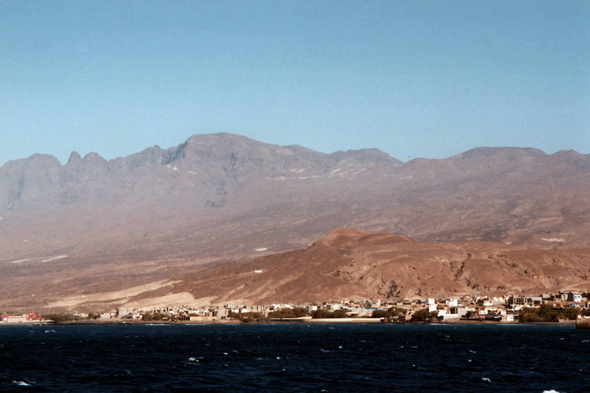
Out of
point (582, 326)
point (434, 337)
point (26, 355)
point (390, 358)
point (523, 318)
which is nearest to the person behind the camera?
point (390, 358)

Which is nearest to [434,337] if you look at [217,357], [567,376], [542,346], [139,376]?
[542,346]

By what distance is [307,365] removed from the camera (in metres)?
90.4

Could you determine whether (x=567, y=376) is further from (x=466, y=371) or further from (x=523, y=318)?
(x=523, y=318)

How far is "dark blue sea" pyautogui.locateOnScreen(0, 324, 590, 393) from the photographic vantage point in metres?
72.5

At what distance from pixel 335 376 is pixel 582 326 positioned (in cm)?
9818

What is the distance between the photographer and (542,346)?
115438mm

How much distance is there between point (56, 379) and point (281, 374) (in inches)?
828

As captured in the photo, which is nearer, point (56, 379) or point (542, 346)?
point (56, 379)

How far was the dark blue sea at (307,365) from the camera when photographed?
7250 centimetres

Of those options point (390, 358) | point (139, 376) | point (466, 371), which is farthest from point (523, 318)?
point (139, 376)

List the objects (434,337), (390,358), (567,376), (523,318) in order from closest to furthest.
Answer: (567,376), (390,358), (434,337), (523,318)

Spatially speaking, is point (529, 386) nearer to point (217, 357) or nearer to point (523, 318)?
point (217, 357)

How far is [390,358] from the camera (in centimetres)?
9856

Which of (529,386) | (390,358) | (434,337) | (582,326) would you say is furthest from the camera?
(582,326)
